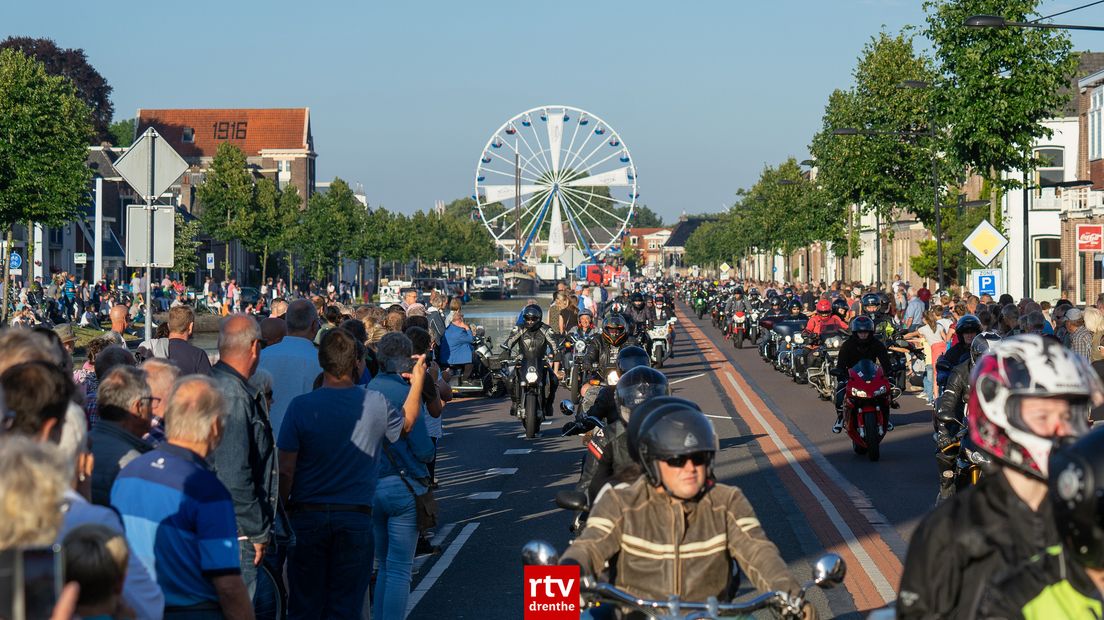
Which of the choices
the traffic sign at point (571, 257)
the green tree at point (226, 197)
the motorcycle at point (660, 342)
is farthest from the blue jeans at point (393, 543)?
the green tree at point (226, 197)

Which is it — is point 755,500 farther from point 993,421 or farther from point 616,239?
point 616,239

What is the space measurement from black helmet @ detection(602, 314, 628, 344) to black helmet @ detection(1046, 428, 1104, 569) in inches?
605

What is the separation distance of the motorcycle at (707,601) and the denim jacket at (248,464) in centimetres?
243

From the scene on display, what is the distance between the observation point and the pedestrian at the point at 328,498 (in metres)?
7.15

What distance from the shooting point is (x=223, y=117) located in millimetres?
144375

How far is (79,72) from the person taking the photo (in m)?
95.9

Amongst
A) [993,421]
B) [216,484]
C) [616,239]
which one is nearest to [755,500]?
[216,484]

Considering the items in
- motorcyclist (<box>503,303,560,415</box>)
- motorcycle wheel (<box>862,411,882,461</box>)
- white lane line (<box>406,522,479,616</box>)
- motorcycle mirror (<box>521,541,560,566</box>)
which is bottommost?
white lane line (<box>406,522,479,616</box>)

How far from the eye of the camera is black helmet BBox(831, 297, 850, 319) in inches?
1085

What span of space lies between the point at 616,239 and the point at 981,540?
5711 cm

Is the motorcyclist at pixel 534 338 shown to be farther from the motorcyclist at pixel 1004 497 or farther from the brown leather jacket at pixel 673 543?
the motorcyclist at pixel 1004 497

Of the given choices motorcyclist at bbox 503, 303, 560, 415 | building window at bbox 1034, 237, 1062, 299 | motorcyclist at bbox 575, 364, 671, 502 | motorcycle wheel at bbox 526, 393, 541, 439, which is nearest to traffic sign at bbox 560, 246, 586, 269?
building window at bbox 1034, 237, 1062, 299

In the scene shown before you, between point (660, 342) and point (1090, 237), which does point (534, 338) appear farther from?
point (1090, 237)

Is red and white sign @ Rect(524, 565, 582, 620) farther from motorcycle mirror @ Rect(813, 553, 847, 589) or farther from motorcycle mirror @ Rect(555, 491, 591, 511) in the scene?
motorcycle mirror @ Rect(555, 491, 591, 511)
